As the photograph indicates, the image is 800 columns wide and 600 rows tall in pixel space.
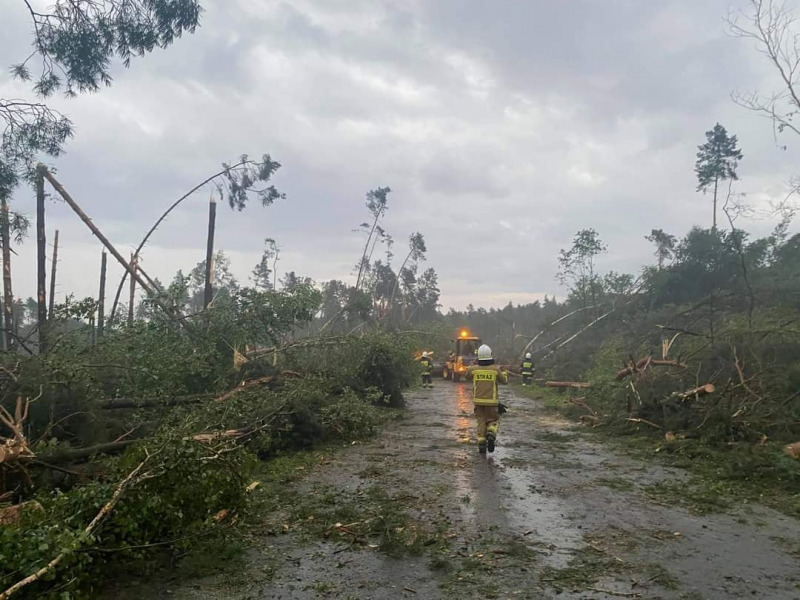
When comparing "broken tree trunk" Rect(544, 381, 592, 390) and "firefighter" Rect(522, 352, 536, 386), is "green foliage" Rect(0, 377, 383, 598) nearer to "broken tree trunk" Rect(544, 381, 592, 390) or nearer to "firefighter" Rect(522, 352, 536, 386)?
"broken tree trunk" Rect(544, 381, 592, 390)

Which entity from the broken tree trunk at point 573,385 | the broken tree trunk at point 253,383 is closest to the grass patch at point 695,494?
the broken tree trunk at point 253,383

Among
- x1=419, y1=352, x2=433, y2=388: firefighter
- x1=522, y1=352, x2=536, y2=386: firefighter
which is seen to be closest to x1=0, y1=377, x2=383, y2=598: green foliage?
x1=419, y1=352, x2=433, y2=388: firefighter

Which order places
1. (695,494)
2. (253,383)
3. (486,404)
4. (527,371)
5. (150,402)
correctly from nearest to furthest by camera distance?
(695,494) < (486,404) < (150,402) < (253,383) < (527,371)

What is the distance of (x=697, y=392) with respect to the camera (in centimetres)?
897

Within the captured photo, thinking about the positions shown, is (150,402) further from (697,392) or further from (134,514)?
(697,392)

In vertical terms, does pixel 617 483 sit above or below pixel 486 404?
below

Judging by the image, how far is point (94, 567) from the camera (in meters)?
3.46

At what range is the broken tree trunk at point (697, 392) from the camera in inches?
349

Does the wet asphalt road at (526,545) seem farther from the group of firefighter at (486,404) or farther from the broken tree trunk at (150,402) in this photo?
the broken tree trunk at (150,402)

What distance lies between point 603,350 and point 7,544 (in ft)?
69.5

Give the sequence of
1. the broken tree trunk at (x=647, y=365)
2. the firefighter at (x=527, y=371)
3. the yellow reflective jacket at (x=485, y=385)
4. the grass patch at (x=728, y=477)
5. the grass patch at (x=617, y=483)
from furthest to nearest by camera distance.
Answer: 1. the firefighter at (x=527, y=371)
2. the broken tree trunk at (x=647, y=365)
3. the yellow reflective jacket at (x=485, y=385)
4. the grass patch at (x=617, y=483)
5. the grass patch at (x=728, y=477)

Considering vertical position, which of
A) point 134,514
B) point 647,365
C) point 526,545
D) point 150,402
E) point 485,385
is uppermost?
point 647,365

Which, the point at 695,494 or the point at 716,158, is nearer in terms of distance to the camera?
the point at 695,494

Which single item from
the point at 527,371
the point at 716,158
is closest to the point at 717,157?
the point at 716,158
